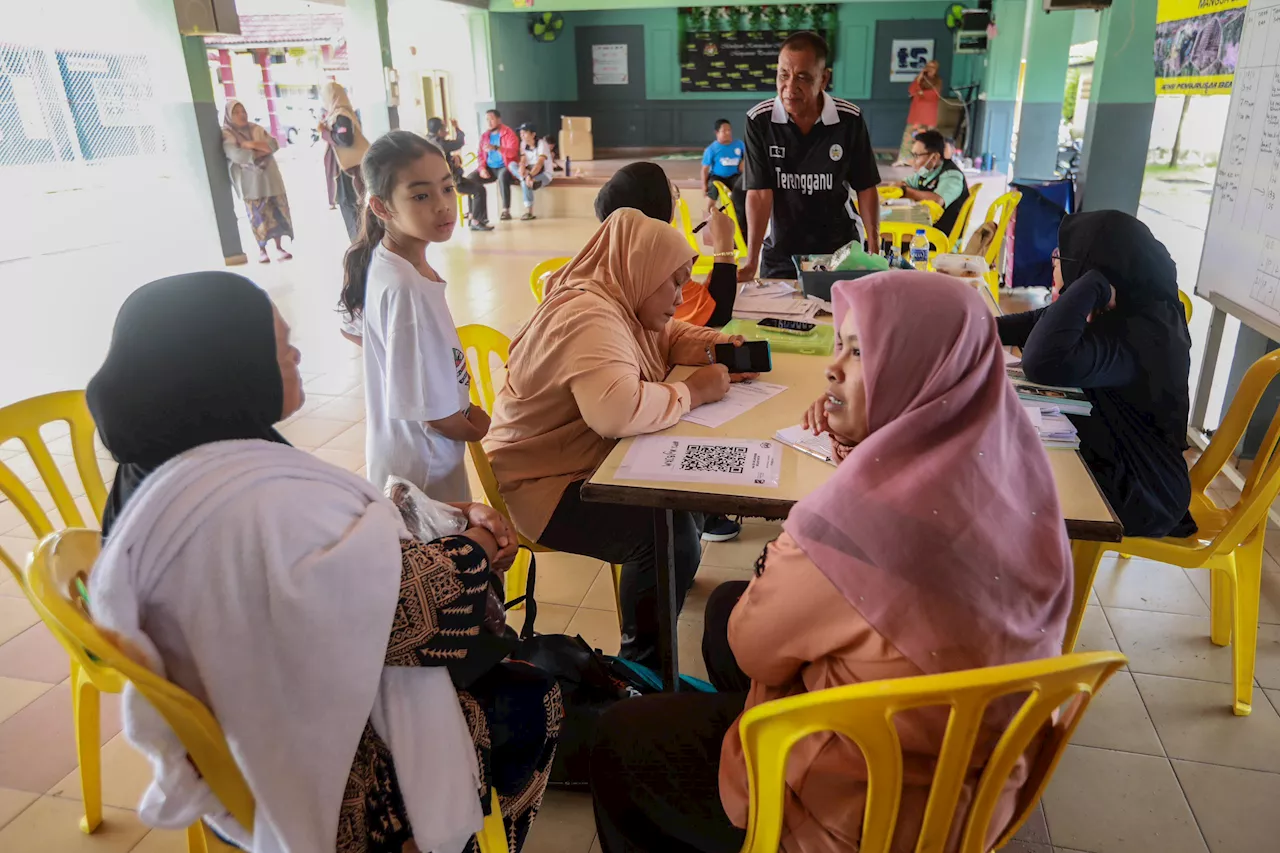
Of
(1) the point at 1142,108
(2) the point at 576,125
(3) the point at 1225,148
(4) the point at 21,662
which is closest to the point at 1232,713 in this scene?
(3) the point at 1225,148

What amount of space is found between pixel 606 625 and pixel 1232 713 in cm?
149

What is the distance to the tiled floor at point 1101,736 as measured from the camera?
5.28 feet

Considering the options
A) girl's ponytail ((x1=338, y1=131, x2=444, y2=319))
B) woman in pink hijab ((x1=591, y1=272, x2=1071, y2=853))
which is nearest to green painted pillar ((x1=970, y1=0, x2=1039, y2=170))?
A: girl's ponytail ((x1=338, y1=131, x2=444, y2=319))

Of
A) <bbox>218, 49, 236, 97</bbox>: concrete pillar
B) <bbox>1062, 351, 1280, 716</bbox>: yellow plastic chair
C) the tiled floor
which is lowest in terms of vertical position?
the tiled floor

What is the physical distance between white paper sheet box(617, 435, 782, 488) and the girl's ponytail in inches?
30.7

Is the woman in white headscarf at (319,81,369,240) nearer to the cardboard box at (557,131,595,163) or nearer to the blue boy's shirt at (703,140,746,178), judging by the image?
the blue boy's shirt at (703,140,746,178)

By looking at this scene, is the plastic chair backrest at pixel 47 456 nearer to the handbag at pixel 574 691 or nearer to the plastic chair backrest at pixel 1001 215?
the handbag at pixel 574 691

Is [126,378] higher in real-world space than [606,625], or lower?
higher

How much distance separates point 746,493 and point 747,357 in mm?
674

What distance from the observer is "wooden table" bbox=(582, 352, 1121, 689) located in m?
1.36

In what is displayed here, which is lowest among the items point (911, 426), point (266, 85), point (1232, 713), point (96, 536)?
point (1232, 713)

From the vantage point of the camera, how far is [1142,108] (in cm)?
499

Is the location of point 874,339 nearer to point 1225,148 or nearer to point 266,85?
point 1225,148

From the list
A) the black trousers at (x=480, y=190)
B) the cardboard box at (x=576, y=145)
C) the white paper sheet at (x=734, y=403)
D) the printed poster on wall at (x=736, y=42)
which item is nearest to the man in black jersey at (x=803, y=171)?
the white paper sheet at (x=734, y=403)
